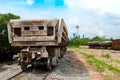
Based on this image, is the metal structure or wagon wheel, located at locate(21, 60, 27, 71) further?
wagon wheel, located at locate(21, 60, 27, 71)

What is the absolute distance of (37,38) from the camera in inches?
546

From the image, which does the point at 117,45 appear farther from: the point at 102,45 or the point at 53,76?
the point at 53,76

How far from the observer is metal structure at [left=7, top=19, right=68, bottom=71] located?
13.6m

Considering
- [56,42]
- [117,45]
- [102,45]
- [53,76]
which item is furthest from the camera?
[102,45]

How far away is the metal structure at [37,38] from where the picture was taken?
13.6 metres

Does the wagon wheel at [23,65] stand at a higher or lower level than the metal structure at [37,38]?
lower

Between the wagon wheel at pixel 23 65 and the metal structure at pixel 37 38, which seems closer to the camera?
the metal structure at pixel 37 38

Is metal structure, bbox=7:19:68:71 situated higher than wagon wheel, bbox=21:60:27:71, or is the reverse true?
metal structure, bbox=7:19:68:71

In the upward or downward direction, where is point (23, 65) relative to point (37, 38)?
downward

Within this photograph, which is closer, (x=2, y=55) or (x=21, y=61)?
(x=21, y=61)

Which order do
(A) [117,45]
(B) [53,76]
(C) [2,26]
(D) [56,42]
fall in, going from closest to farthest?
(B) [53,76]
(D) [56,42]
(C) [2,26]
(A) [117,45]

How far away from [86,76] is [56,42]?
2.20 m

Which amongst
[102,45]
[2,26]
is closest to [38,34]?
[2,26]

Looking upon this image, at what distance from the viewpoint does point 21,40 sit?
46.2 feet
